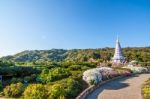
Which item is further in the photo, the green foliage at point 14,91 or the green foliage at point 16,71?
the green foliage at point 16,71

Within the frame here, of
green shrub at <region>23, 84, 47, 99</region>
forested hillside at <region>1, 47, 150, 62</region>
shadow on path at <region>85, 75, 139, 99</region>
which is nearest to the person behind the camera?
green shrub at <region>23, 84, 47, 99</region>

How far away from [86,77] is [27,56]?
107 meters

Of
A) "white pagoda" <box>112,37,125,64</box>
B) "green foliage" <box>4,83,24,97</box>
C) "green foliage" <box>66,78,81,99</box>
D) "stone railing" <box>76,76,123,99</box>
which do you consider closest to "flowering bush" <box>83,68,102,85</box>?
"stone railing" <box>76,76,123,99</box>

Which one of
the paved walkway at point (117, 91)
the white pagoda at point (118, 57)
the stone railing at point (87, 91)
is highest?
the white pagoda at point (118, 57)

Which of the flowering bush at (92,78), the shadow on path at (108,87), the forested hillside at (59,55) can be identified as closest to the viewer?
the shadow on path at (108,87)

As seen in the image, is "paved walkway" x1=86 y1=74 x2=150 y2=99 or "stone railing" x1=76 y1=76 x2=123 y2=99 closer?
"stone railing" x1=76 y1=76 x2=123 y2=99

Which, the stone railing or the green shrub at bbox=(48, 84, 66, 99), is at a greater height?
the green shrub at bbox=(48, 84, 66, 99)

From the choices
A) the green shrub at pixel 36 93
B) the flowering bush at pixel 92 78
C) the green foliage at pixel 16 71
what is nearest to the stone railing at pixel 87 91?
the flowering bush at pixel 92 78

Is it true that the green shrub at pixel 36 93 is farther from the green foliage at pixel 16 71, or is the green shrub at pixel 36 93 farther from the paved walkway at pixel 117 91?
the green foliage at pixel 16 71

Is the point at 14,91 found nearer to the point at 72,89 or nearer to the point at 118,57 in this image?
the point at 72,89

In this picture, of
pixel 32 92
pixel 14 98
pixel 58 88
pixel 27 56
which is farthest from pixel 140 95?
pixel 27 56

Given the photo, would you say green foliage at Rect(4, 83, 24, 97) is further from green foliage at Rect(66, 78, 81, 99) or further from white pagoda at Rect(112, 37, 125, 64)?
white pagoda at Rect(112, 37, 125, 64)

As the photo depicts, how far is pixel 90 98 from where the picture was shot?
20.9m

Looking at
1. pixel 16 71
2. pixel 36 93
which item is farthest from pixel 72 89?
pixel 16 71
